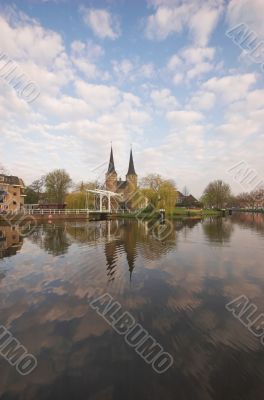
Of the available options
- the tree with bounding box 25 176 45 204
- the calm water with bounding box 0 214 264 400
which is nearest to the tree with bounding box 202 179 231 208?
the tree with bounding box 25 176 45 204

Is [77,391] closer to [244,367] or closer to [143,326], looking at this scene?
[143,326]

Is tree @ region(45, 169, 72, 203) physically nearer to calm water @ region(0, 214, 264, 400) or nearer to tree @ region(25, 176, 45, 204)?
tree @ region(25, 176, 45, 204)

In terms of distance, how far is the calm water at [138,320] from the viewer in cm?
376

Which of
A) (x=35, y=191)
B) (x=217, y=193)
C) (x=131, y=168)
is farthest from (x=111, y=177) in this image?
(x=217, y=193)

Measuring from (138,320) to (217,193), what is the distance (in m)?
77.0

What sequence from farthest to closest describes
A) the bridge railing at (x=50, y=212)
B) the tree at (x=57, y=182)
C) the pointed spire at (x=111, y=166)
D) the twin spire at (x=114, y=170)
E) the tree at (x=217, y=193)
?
the twin spire at (x=114, y=170) → the pointed spire at (x=111, y=166) → the tree at (x=217, y=193) → the tree at (x=57, y=182) → the bridge railing at (x=50, y=212)

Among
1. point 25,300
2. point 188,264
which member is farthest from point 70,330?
point 188,264

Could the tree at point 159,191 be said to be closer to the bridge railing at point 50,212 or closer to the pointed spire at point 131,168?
the bridge railing at point 50,212

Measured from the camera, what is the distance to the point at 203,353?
4547 mm

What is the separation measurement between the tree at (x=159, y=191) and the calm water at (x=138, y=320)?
37.2m

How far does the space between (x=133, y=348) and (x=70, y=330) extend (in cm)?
162

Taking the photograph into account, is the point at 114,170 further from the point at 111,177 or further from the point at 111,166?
the point at 111,177

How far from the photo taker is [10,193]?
48.1 m

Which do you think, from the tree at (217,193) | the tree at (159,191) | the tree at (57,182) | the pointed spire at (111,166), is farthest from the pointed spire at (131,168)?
the tree at (159,191)
